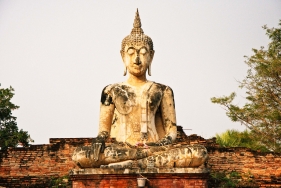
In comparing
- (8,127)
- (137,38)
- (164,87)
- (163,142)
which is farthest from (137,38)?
(8,127)

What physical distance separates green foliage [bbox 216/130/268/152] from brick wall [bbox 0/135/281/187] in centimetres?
479

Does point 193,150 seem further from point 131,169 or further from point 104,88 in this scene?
point 104,88

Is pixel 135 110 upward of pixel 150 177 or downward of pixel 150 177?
upward

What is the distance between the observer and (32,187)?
14.3m

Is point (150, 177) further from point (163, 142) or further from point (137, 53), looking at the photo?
point (137, 53)

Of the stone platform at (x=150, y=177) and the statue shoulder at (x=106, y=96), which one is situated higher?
the statue shoulder at (x=106, y=96)

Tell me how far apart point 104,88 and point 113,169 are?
2.17 m

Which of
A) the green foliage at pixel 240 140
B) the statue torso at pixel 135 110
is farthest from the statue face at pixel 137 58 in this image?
the green foliage at pixel 240 140

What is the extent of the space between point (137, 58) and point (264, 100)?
10.1 meters

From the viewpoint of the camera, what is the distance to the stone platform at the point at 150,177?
10.4 meters

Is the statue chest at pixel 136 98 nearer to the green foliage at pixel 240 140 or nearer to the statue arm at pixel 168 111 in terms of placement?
the statue arm at pixel 168 111

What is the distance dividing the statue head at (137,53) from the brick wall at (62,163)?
4034 millimetres

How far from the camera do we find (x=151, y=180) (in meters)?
10.4

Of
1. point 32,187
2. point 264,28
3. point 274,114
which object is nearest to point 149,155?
point 32,187
